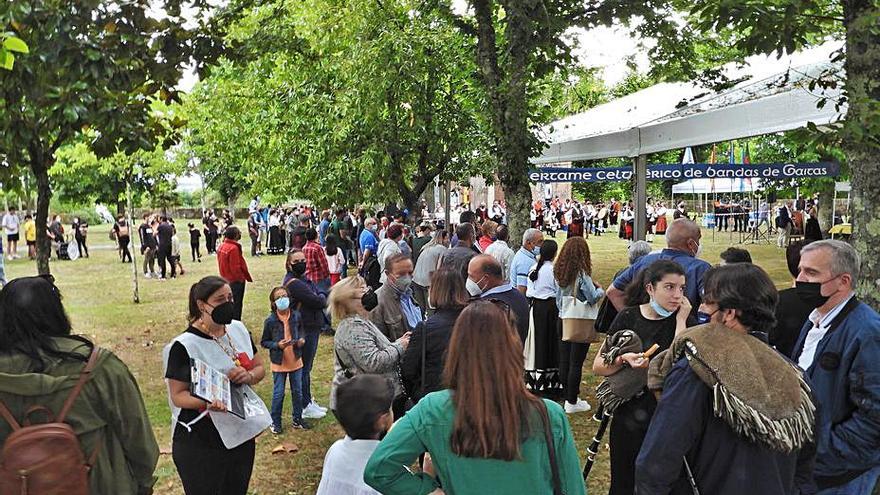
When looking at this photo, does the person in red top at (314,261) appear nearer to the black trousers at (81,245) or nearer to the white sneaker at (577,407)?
the white sneaker at (577,407)

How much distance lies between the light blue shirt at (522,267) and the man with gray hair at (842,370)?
5046mm

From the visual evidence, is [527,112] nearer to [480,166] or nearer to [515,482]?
[480,166]

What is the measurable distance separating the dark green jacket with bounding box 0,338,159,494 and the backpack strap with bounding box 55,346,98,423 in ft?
0.06

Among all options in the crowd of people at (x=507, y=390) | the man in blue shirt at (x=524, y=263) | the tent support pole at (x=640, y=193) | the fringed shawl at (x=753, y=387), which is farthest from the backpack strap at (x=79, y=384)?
the tent support pole at (x=640, y=193)

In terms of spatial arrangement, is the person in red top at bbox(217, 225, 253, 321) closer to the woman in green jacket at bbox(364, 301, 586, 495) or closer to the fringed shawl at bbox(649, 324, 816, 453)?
the woman in green jacket at bbox(364, 301, 586, 495)

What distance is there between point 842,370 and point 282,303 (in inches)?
192

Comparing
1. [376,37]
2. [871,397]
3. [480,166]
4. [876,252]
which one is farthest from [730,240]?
[871,397]

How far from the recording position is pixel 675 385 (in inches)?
111

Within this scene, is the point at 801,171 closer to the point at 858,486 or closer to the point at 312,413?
the point at 312,413

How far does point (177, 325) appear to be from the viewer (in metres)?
13.8

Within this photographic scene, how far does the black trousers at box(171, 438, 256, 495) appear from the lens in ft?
13.8

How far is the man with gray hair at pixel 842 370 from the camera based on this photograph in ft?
A: 11.1

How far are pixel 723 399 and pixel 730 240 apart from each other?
3234 centimetres

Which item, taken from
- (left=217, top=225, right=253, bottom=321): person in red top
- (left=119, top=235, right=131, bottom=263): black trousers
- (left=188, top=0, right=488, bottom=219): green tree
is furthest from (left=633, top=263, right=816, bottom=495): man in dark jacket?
(left=119, top=235, right=131, bottom=263): black trousers
